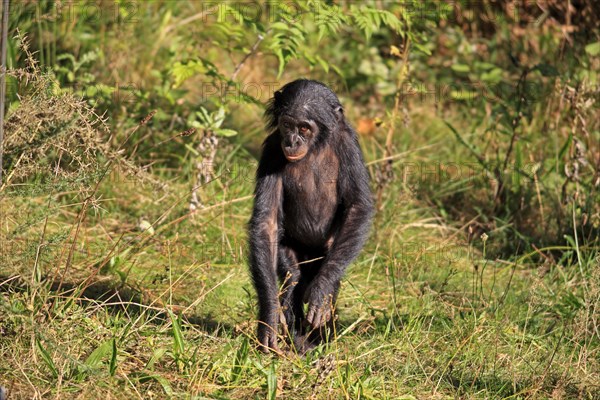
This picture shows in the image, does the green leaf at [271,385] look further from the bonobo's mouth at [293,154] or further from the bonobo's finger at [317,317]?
the bonobo's mouth at [293,154]

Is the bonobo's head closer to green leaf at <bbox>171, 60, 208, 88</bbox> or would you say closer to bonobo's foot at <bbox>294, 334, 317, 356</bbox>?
bonobo's foot at <bbox>294, 334, 317, 356</bbox>

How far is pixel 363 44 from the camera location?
10.1m

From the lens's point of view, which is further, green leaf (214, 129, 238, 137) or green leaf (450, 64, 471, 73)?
green leaf (450, 64, 471, 73)

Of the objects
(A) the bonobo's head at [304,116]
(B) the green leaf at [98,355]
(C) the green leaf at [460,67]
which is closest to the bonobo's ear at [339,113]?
(A) the bonobo's head at [304,116]

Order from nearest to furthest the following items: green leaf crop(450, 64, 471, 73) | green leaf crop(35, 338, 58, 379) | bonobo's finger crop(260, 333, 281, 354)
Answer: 1. green leaf crop(35, 338, 58, 379)
2. bonobo's finger crop(260, 333, 281, 354)
3. green leaf crop(450, 64, 471, 73)

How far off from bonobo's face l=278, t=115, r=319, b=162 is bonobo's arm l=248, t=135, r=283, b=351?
185 millimetres

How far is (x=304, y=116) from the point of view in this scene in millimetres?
5184

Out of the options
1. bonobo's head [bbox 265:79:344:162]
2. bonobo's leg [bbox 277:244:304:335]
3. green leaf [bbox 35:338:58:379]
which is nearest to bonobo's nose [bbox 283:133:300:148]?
bonobo's head [bbox 265:79:344:162]

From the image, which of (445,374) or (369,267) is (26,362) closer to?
(445,374)

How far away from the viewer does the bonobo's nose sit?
5.12 m

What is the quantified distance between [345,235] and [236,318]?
39.6 inches

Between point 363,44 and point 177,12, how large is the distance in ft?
7.25

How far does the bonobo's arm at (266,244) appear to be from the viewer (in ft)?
15.9

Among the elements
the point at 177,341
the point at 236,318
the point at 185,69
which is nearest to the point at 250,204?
the point at 185,69
